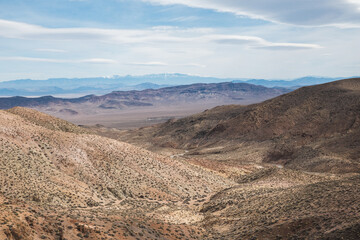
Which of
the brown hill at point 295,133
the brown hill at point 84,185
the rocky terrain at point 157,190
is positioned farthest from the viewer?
the brown hill at point 295,133

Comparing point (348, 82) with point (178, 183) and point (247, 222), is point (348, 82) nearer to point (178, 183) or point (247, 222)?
point (178, 183)

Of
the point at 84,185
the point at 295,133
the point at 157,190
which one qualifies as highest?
the point at 84,185

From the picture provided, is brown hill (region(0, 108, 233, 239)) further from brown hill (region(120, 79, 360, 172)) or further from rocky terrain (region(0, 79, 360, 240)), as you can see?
brown hill (region(120, 79, 360, 172))

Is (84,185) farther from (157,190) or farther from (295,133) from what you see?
(295,133)

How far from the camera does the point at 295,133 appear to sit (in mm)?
71375

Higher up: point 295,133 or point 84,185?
point 84,185

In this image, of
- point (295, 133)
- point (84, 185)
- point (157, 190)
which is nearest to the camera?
point (84, 185)

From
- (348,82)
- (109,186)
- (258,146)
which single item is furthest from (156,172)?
(348,82)

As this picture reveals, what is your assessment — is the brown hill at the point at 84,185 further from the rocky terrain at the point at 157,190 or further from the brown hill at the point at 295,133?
the brown hill at the point at 295,133

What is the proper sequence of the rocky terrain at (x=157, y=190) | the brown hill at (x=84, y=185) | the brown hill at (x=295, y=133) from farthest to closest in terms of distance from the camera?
the brown hill at (x=295, y=133), the rocky terrain at (x=157, y=190), the brown hill at (x=84, y=185)

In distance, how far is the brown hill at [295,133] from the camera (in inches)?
2195

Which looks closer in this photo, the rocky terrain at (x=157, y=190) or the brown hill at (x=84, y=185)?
the brown hill at (x=84, y=185)

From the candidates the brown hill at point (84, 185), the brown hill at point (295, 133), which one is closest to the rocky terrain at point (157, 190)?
the brown hill at point (84, 185)

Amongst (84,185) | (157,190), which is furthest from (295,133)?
(84,185)
